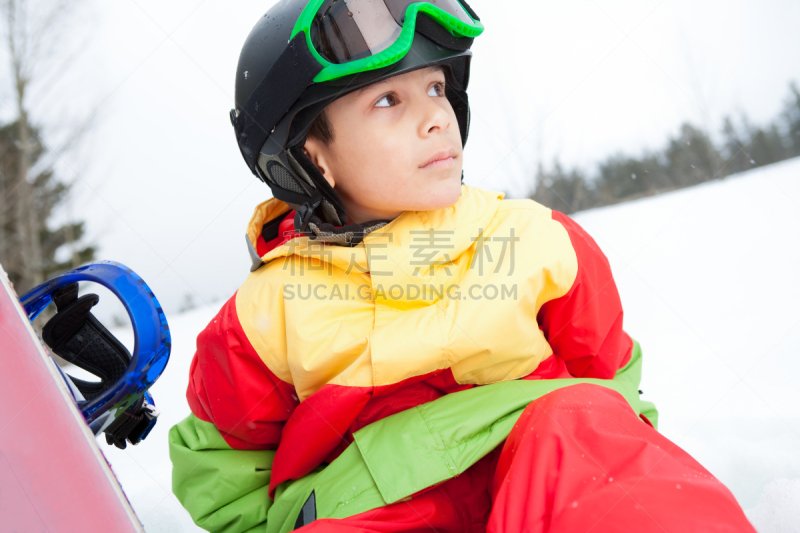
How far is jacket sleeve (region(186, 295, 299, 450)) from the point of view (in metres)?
1.33

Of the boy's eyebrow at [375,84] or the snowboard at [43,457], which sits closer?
the snowboard at [43,457]

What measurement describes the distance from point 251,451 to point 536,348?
845 mm

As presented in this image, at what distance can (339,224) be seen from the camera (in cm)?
145

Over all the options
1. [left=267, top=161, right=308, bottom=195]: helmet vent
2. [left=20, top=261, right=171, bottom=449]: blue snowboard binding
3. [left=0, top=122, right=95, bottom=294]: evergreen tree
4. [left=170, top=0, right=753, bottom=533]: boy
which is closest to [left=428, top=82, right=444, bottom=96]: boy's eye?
[left=170, top=0, right=753, bottom=533]: boy

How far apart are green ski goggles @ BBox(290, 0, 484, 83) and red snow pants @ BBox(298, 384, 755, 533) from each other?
35.8 inches

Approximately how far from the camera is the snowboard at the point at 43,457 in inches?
24.8

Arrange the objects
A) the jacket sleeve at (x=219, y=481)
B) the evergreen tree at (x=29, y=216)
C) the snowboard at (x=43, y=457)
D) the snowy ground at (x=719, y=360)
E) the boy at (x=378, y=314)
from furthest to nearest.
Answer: the evergreen tree at (x=29, y=216) → the snowy ground at (x=719, y=360) → the jacket sleeve at (x=219, y=481) → the boy at (x=378, y=314) → the snowboard at (x=43, y=457)

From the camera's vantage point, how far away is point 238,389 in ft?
4.34

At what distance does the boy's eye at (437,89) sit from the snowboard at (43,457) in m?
1.06

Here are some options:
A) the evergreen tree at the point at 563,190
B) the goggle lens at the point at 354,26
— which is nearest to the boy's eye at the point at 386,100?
the goggle lens at the point at 354,26

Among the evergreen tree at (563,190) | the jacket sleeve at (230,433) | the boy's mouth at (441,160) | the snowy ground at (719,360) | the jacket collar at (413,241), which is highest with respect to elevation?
the boy's mouth at (441,160)

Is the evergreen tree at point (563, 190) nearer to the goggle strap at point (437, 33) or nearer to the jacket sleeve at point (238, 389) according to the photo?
the goggle strap at point (437, 33)

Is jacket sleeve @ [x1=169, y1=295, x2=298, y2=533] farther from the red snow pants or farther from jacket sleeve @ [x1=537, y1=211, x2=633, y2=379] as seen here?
jacket sleeve @ [x1=537, y1=211, x2=633, y2=379]

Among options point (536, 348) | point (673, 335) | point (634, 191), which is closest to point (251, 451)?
point (536, 348)
